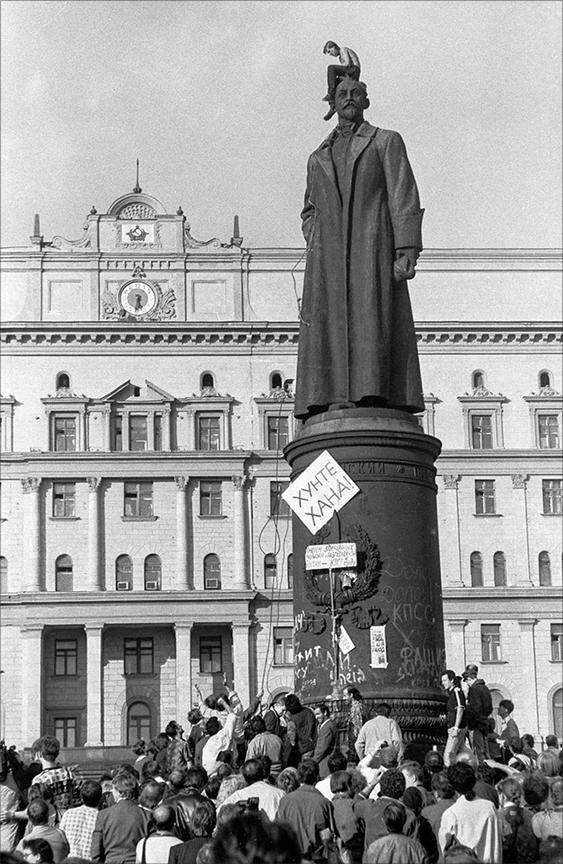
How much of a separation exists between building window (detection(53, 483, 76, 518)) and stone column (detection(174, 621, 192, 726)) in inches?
278

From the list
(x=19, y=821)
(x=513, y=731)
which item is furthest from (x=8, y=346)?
(x=19, y=821)

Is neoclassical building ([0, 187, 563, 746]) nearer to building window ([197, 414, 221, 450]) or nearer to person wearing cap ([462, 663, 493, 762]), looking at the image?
building window ([197, 414, 221, 450])

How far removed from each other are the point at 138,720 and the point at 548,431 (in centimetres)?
2264

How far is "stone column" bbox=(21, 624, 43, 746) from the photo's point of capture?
65562 mm

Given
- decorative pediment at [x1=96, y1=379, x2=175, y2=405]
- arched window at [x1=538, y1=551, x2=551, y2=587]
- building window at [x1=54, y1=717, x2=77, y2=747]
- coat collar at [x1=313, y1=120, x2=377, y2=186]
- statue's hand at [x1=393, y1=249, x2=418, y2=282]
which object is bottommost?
building window at [x1=54, y1=717, x2=77, y2=747]

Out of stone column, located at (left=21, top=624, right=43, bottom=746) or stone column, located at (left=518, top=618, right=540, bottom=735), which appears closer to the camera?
stone column, located at (left=21, top=624, right=43, bottom=746)

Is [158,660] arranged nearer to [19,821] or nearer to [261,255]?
[261,255]

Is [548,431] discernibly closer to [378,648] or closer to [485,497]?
[485,497]

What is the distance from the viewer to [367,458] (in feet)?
51.6

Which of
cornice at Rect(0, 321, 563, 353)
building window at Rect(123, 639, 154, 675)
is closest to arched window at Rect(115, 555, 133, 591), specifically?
building window at Rect(123, 639, 154, 675)

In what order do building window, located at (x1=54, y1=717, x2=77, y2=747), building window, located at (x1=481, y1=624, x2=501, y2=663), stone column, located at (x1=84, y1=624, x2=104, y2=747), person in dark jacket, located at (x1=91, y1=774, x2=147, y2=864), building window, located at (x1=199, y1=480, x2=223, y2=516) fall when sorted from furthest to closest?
building window, located at (x1=199, y1=480, x2=223, y2=516)
building window, located at (x1=481, y1=624, x2=501, y2=663)
building window, located at (x1=54, y1=717, x2=77, y2=747)
stone column, located at (x1=84, y1=624, x2=104, y2=747)
person in dark jacket, located at (x1=91, y1=774, x2=147, y2=864)

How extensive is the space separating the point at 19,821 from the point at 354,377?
254 inches

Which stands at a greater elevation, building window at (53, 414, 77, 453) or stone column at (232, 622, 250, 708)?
building window at (53, 414, 77, 453)

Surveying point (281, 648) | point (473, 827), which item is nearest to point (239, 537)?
point (281, 648)
